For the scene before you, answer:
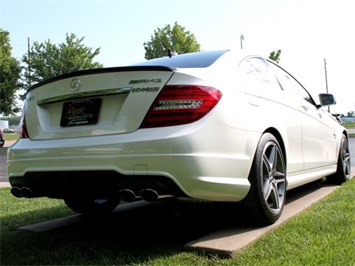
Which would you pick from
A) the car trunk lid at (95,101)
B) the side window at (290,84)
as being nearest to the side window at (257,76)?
the side window at (290,84)

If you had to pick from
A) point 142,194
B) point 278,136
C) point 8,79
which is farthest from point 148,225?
point 8,79

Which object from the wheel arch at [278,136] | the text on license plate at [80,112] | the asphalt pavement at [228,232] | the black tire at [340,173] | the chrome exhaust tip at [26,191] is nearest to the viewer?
the asphalt pavement at [228,232]

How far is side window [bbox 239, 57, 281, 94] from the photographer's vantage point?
3324mm

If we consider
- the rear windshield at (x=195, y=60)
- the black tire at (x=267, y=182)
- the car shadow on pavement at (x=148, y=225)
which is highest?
the rear windshield at (x=195, y=60)

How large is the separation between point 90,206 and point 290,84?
2.51 metres

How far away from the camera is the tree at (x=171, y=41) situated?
30234mm

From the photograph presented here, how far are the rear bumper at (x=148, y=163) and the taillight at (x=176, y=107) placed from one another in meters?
0.06

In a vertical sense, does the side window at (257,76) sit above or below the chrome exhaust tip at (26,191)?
above

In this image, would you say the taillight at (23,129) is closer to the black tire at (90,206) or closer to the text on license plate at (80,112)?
the text on license plate at (80,112)

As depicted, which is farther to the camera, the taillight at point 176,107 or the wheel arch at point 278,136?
the wheel arch at point 278,136

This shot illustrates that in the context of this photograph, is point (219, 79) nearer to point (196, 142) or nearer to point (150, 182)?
point (196, 142)

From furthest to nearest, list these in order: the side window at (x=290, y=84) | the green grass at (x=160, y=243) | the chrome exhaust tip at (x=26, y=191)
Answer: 1. the side window at (x=290, y=84)
2. the chrome exhaust tip at (x=26, y=191)
3. the green grass at (x=160, y=243)

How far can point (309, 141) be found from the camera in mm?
4398

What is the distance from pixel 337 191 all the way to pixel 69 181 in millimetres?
3467
